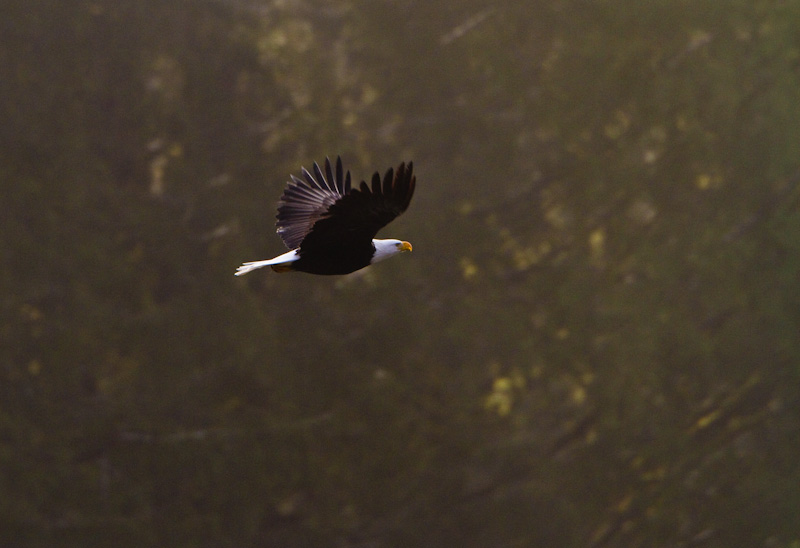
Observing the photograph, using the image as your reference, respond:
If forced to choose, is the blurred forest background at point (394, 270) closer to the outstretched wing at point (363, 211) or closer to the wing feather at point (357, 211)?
the wing feather at point (357, 211)

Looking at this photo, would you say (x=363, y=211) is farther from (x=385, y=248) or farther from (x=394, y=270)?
(x=394, y=270)

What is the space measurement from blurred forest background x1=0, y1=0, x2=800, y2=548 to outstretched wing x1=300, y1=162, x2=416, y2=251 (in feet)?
23.8

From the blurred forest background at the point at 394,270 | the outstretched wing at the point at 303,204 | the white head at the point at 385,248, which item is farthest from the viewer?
the blurred forest background at the point at 394,270

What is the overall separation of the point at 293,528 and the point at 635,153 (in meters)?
6.76

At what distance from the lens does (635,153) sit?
1332 centimetres

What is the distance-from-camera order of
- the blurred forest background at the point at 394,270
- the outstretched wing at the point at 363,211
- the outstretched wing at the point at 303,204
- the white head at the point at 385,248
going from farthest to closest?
the blurred forest background at the point at 394,270, the outstretched wing at the point at 303,204, the white head at the point at 385,248, the outstretched wing at the point at 363,211

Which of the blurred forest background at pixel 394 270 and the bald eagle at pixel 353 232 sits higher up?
the blurred forest background at pixel 394 270

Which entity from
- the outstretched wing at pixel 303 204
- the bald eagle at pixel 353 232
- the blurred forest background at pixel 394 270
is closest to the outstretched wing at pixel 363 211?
the bald eagle at pixel 353 232

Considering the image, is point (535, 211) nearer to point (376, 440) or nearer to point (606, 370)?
point (606, 370)

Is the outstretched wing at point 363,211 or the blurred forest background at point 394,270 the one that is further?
the blurred forest background at point 394,270

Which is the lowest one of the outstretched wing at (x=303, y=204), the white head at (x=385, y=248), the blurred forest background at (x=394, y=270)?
the white head at (x=385, y=248)

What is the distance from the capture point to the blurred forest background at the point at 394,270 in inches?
480

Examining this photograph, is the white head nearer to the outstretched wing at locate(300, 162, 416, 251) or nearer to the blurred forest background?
the outstretched wing at locate(300, 162, 416, 251)

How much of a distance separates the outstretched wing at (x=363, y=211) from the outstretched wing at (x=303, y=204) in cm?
69
